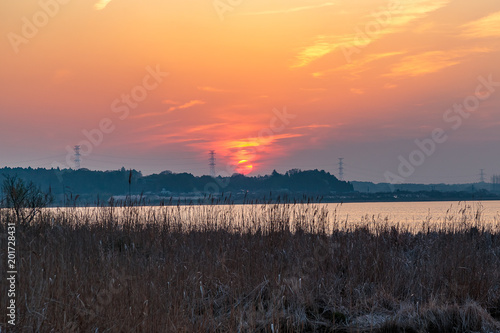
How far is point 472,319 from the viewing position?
5285mm

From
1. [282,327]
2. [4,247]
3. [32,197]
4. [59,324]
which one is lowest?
[282,327]

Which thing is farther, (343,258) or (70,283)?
(343,258)

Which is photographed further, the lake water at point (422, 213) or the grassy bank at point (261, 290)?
the lake water at point (422, 213)

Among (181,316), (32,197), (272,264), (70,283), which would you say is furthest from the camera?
(32,197)

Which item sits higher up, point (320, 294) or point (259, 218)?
point (259, 218)

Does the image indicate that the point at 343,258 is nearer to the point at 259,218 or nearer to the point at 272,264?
the point at 272,264

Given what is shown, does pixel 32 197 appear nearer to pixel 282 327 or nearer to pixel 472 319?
pixel 282 327

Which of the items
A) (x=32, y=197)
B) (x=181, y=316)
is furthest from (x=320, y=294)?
(x=32, y=197)

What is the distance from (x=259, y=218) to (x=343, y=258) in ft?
12.6

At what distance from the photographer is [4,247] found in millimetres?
7309

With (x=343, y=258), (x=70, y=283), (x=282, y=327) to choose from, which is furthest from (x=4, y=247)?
(x=343, y=258)

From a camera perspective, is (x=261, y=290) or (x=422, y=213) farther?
(x=422, y=213)

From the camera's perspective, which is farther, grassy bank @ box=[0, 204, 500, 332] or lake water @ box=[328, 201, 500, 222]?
lake water @ box=[328, 201, 500, 222]

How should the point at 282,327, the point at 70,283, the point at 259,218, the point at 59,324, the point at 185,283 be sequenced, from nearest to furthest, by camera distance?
the point at 59,324
the point at 282,327
the point at 70,283
the point at 185,283
the point at 259,218
